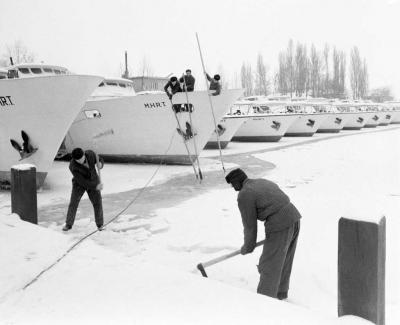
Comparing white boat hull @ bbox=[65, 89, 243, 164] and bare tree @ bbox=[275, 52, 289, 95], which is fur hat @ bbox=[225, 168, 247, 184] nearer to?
white boat hull @ bbox=[65, 89, 243, 164]

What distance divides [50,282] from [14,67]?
11.8 m

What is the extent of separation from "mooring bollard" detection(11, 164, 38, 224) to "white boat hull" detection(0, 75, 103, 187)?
4187 millimetres

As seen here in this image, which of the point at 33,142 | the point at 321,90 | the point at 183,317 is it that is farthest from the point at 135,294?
the point at 321,90

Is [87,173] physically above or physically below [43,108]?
below

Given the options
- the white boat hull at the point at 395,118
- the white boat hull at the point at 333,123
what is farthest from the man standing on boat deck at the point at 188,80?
the white boat hull at the point at 395,118

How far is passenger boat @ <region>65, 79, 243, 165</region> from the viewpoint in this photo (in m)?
11.8

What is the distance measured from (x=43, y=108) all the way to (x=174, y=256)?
17.8 feet

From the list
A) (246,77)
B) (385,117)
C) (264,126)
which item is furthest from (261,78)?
(264,126)

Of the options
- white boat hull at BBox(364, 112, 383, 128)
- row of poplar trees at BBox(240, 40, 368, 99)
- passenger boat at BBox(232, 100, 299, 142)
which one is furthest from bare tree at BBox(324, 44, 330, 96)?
passenger boat at BBox(232, 100, 299, 142)

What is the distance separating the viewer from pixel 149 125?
1266 centimetres

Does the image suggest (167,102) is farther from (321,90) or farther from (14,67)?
(321,90)

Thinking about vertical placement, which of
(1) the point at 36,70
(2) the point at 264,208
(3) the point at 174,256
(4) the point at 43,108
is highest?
(1) the point at 36,70

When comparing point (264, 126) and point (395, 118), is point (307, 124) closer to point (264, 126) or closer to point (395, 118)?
point (264, 126)

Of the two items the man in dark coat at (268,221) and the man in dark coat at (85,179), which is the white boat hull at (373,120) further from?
the man in dark coat at (268,221)
